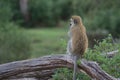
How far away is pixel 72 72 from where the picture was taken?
28.1 ft

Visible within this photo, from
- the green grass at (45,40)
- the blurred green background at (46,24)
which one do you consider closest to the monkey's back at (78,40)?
the blurred green background at (46,24)

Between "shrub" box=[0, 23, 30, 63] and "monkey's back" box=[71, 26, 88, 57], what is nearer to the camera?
"monkey's back" box=[71, 26, 88, 57]

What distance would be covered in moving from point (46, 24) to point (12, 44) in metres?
17.8

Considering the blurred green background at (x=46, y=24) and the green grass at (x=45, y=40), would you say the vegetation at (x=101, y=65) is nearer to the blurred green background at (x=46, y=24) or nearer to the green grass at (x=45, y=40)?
the blurred green background at (x=46, y=24)

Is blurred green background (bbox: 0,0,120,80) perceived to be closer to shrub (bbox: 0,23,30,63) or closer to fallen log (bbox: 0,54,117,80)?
shrub (bbox: 0,23,30,63)

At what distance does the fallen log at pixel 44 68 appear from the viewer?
803 cm

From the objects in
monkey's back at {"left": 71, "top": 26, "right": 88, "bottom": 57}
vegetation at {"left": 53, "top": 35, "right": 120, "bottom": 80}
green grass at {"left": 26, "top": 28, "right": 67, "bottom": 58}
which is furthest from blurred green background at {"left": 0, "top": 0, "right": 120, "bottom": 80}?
monkey's back at {"left": 71, "top": 26, "right": 88, "bottom": 57}

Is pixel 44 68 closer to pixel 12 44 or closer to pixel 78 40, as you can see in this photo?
pixel 78 40

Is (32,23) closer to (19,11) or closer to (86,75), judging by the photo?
(19,11)

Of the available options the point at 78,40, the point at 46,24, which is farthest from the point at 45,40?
the point at 78,40

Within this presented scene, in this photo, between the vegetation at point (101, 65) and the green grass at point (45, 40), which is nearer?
the vegetation at point (101, 65)

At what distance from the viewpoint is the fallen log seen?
803 centimetres

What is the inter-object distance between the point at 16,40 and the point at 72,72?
10583mm

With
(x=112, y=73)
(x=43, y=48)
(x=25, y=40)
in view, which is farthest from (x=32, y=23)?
(x=112, y=73)
